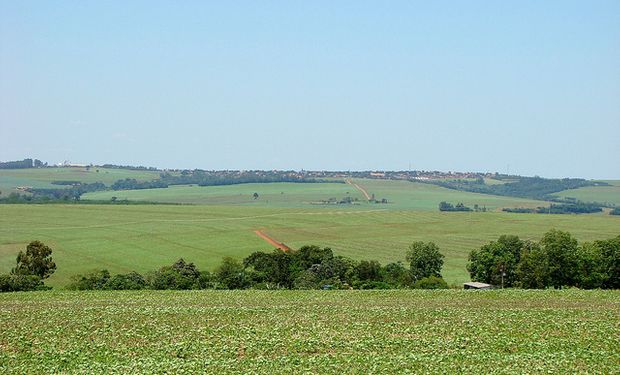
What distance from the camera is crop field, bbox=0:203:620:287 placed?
11238 centimetres

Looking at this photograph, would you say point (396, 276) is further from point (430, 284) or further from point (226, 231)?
point (226, 231)

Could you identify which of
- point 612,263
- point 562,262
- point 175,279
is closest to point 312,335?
point 175,279

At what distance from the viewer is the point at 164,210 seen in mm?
180875

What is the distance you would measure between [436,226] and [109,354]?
12743 cm

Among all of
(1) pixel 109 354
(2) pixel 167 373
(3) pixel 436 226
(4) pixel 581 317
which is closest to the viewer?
(2) pixel 167 373

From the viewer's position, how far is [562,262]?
252 ft

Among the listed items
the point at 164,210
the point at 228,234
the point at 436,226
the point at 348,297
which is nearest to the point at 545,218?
the point at 436,226

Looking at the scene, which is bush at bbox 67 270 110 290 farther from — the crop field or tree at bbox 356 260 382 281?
tree at bbox 356 260 382 281

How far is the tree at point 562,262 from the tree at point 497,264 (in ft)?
22.1

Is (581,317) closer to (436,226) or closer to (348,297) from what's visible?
(348,297)

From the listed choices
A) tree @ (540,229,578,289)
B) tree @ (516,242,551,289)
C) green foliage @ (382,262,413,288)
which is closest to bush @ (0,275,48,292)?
green foliage @ (382,262,413,288)

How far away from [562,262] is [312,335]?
49567mm

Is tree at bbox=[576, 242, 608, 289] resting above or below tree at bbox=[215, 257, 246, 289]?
above

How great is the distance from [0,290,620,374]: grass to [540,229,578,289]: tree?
28174 mm
